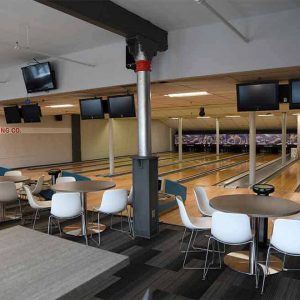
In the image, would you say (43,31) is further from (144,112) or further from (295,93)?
(295,93)

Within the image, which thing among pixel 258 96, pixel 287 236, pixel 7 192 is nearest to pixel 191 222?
pixel 287 236

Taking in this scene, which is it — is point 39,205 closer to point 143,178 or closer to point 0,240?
point 143,178

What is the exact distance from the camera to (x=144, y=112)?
4.57 metres

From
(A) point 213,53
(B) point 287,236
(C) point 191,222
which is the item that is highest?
(A) point 213,53

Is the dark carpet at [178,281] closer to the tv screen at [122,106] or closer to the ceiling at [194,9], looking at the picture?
the tv screen at [122,106]

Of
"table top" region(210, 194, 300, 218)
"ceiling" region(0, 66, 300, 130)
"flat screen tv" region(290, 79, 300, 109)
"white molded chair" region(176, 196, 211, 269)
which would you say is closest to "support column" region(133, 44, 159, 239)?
"white molded chair" region(176, 196, 211, 269)

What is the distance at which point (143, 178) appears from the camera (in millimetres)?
4668

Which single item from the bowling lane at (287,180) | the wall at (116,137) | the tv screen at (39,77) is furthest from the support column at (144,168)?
the wall at (116,137)

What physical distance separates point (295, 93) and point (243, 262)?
2.32m

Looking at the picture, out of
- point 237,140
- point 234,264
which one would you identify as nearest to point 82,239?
point 234,264

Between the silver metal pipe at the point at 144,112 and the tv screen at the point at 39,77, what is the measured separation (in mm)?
2359

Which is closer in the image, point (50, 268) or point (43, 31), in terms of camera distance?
point (50, 268)

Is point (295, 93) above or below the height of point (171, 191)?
above

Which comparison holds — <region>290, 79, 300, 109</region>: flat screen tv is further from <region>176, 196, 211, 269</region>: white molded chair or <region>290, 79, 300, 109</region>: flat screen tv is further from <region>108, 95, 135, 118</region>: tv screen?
<region>108, 95, 135, 118</region>: tv screen
